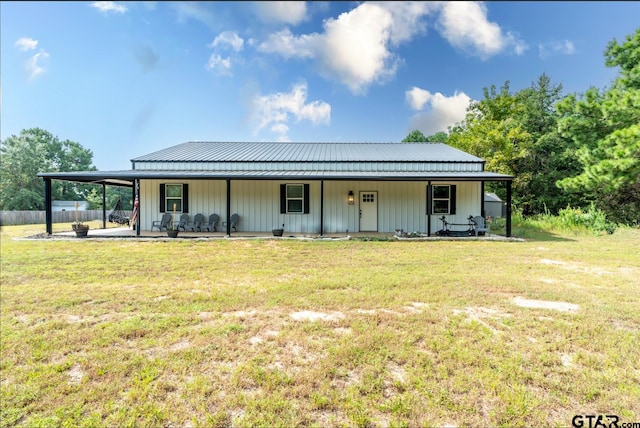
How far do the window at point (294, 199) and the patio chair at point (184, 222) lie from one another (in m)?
3.81

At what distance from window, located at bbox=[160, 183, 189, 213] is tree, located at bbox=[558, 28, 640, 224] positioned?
14.9 m

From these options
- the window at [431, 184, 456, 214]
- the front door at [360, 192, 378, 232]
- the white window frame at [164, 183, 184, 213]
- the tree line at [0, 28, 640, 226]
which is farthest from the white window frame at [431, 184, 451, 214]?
the white window frame at [164, 183, 184, 213]

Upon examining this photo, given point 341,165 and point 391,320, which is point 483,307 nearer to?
point 391,320

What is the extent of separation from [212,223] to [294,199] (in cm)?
349

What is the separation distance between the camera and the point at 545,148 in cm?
2095

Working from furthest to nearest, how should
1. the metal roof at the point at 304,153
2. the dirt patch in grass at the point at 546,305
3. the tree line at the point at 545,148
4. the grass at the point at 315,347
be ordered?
the metal roof at the point at 304,153
the tree line at the point at 545,148
the dirt patch in grass at the point at 546,305
the grass at the point at 315,347

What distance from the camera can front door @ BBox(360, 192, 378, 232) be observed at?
13.1 m

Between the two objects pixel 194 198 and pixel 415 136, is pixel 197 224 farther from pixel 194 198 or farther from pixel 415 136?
pixel 415 136

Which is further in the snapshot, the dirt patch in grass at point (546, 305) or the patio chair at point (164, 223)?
the patio chair at point (164, 223)

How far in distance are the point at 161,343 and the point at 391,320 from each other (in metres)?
2.49

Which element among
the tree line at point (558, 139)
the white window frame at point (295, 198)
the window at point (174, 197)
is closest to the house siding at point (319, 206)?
the white window frame at point (295, 198)

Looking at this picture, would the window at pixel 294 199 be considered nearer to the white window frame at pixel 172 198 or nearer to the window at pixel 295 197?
the window at pixel 295 197

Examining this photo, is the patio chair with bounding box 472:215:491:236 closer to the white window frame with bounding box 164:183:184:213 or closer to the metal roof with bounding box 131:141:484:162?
the metal roof with bounding box 131:141:484:162

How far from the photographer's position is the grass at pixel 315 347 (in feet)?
7.15
